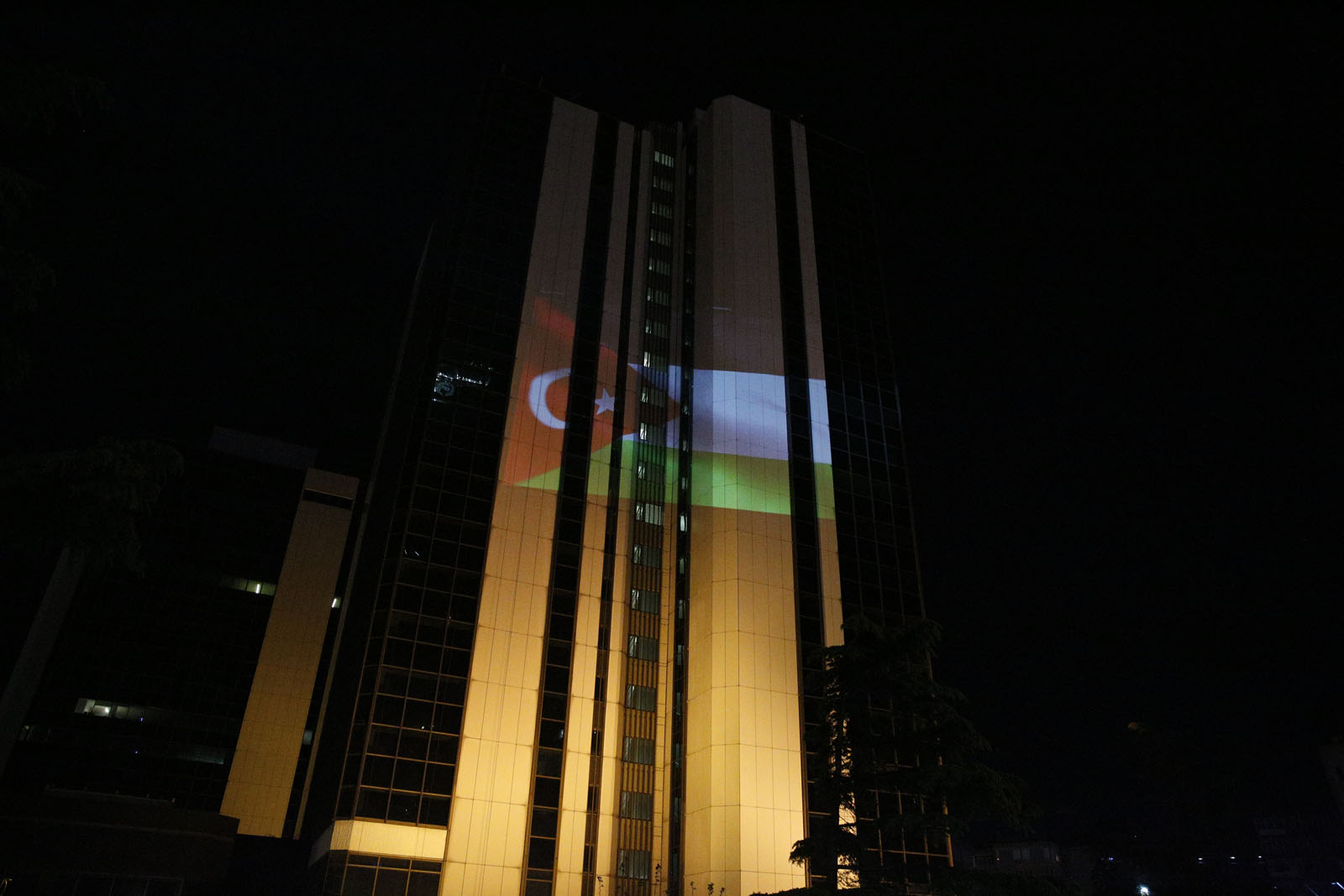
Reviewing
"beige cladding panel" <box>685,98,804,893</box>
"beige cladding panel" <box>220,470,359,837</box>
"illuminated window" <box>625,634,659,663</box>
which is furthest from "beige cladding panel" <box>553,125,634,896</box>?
"beige cladding panel" <box>220,470,359,837</box>

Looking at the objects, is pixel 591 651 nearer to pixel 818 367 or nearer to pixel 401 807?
pixel 401 807

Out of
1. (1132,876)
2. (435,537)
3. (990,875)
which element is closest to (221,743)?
→ (435,537)

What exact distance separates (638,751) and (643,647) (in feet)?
18.6

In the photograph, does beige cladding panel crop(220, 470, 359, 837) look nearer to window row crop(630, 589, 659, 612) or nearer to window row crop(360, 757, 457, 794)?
window row crop(360, 757, 457, 794)

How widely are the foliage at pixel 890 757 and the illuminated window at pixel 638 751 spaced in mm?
16857

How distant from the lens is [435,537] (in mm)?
50688

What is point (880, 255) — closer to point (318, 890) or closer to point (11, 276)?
point (318, 890)

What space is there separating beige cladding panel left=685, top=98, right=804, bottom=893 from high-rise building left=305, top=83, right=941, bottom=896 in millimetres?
155

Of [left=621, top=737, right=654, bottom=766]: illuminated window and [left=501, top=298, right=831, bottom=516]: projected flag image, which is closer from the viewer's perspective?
[left=621, top=737, right=654, bottom=766]: illuminated window

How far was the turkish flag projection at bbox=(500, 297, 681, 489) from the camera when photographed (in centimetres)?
5425

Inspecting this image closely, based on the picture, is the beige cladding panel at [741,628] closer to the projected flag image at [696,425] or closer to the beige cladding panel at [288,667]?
the projected flag image at [696,425]

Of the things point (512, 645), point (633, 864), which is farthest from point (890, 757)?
point (512, 645)

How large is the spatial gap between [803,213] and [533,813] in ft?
146

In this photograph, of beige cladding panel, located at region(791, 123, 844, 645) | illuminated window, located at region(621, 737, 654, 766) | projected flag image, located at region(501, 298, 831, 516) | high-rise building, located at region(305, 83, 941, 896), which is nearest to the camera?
high-rise building, located at region(305, 83, 941, 896)
